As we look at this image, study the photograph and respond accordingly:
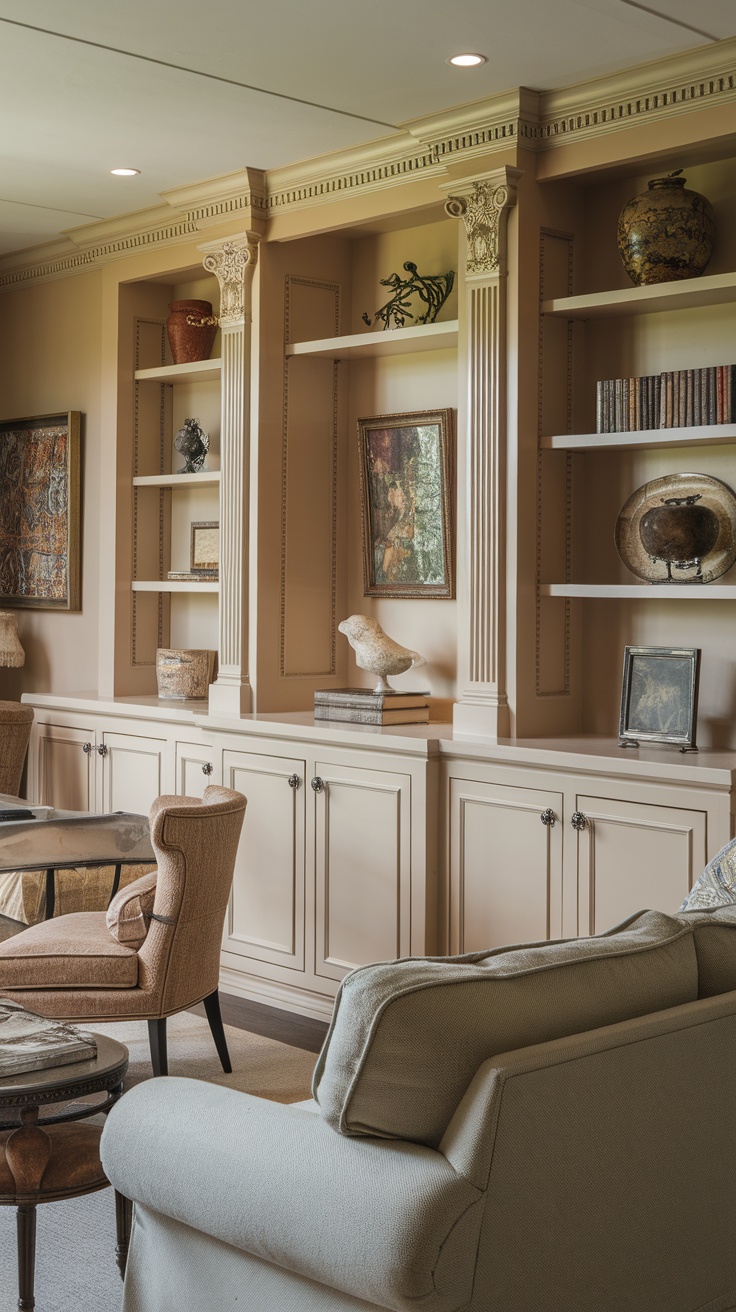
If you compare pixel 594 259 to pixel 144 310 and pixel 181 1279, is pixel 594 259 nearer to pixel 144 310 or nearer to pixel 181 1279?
pixel 144 310

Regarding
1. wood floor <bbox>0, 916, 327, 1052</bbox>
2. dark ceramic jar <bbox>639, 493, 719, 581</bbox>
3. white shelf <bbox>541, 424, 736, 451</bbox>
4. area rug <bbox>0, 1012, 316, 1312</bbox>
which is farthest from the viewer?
wood floor <bbox>0, 916, 327, 1052</bbox>

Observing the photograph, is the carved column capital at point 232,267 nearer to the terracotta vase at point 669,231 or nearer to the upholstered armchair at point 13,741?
the terracotta vase at point 669,231

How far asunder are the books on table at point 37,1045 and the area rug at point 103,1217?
522 mm

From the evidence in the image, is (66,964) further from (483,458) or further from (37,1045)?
(483,458)

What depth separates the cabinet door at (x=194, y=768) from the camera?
4.96m

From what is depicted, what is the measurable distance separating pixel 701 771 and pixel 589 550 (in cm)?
111

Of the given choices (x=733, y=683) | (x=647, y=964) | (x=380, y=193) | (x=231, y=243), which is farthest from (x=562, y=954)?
(x=231, y=243)

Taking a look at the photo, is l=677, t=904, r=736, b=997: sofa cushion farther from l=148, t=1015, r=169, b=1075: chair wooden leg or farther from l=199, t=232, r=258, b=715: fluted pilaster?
l=199, t=232, r=258, b=715: fluted pilaster

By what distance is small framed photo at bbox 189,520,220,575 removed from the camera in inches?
219

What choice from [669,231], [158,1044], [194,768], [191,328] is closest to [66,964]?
[158,1044]

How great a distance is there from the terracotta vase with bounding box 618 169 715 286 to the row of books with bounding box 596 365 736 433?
296mm

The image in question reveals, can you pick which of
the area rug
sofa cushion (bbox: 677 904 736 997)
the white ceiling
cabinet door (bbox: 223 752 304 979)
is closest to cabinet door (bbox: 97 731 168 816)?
cabinet door (bbox: 223 752 304 979)

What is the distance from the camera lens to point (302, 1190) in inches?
66.3

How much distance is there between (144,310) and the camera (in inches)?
227
